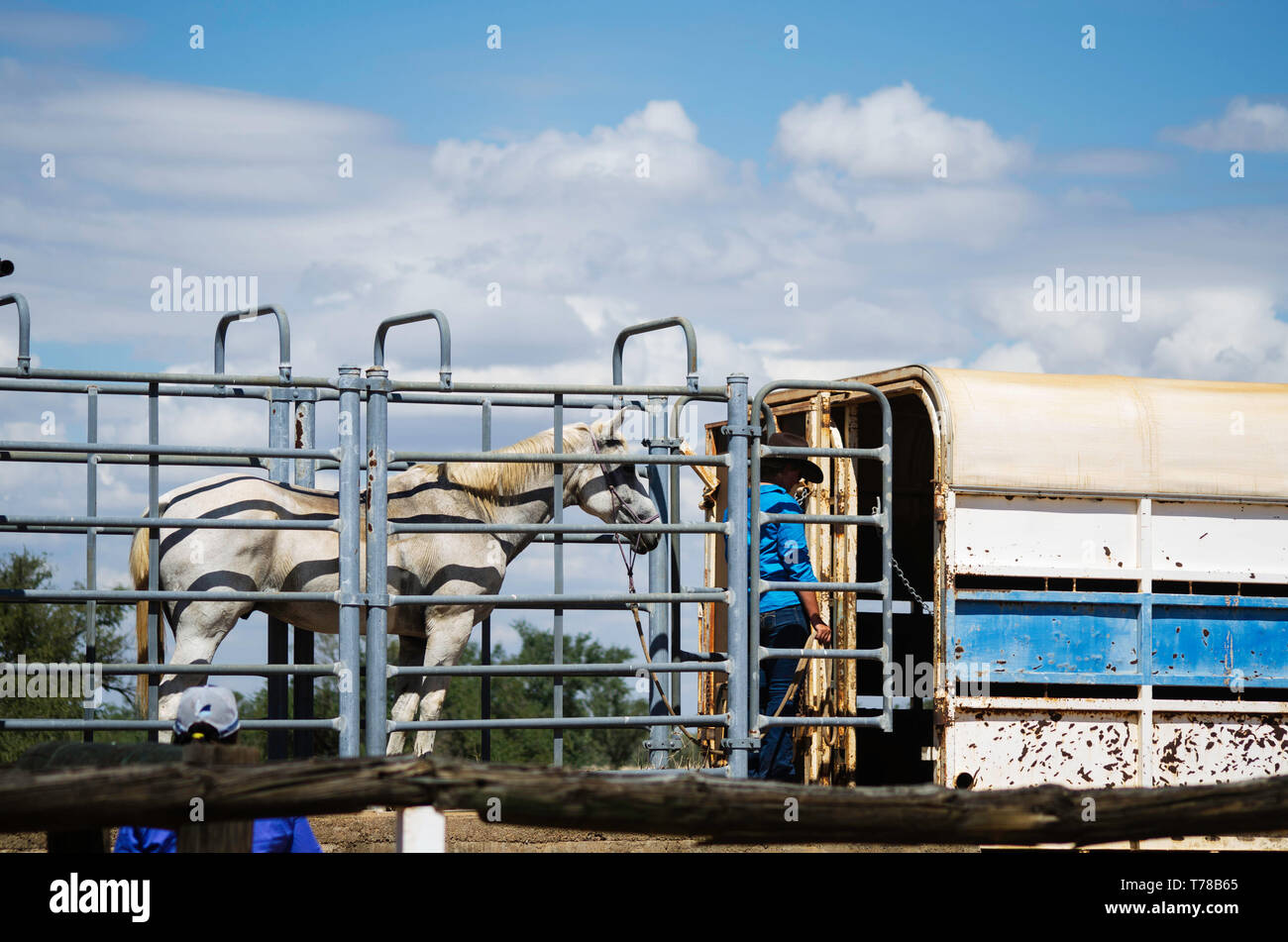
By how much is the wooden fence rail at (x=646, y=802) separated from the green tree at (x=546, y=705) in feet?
85.6

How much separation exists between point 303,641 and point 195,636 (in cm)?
132

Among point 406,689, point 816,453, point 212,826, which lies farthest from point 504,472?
point 212,826

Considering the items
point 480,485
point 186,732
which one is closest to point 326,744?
point 480,485

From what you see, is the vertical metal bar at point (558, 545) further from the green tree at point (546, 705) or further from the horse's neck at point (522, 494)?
the green tree at point (546, 705)

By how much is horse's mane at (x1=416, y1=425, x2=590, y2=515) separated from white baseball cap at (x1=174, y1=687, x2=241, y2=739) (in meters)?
3.86

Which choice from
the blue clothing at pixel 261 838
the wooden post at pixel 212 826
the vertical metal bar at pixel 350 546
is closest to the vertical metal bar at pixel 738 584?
the vertical metal bar at pixel 350 546

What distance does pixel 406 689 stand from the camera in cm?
770

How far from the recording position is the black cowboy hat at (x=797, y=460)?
7.22m

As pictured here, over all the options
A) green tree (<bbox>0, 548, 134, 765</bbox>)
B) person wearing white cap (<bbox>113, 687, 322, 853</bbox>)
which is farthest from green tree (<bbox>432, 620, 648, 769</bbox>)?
person wearing white cap (<bbox>113, 687, 322, 853</bbox>)

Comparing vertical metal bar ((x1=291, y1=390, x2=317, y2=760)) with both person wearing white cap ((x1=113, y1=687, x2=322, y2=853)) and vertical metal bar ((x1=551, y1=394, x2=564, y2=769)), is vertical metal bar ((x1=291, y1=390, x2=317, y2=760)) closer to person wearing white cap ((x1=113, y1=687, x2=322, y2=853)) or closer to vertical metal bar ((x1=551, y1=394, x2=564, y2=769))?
vertical metal bar ((x1=551, y1=394, x2=564, y2=769))

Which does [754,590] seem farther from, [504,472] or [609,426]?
[504,472]

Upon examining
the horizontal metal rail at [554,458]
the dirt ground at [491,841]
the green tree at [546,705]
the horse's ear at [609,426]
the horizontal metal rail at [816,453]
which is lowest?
the green tree at [546,705]

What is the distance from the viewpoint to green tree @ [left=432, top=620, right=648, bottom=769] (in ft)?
112
